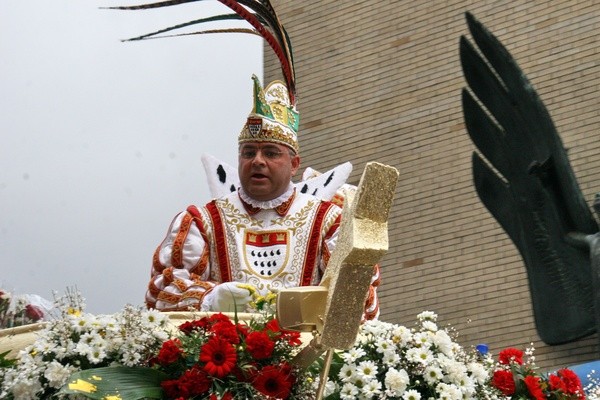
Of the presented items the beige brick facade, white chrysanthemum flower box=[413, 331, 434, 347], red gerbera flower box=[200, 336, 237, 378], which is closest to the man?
white chrysanthemum flower box=[413, 331, 434, 347]

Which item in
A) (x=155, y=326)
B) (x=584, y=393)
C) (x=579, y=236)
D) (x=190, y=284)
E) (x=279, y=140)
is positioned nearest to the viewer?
(x=155, y=326)

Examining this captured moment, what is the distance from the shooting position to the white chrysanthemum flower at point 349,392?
17.2ft

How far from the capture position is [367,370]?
17.4 ft

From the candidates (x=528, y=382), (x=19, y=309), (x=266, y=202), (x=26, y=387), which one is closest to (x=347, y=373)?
(x=528, y=382)

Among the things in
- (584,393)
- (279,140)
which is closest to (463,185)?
(279,140)

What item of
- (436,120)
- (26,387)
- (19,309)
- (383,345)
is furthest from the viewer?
(436,120)

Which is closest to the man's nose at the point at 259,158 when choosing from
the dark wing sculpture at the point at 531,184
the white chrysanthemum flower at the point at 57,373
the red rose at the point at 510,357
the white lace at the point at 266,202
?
the white lace at the point at 266,202

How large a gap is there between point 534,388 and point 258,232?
1.58 meters

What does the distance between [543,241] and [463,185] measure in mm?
1424

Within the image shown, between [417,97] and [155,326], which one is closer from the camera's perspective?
[155,326]

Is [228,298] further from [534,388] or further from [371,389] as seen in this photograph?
[534,388]

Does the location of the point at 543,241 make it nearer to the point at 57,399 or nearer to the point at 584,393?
the point at 584,393

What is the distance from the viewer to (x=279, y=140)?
22.2 ft

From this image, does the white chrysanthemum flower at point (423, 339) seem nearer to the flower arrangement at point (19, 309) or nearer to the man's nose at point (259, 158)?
the man's nose at point (259, 158)
